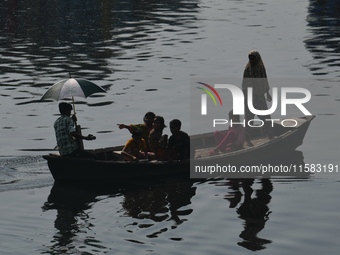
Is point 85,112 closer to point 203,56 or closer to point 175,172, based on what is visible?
point 175,172

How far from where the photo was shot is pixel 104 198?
80.6 feet

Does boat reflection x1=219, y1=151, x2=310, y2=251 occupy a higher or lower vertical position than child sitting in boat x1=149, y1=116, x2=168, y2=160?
lower

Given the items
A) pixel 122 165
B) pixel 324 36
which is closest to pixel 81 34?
pixel 324 36

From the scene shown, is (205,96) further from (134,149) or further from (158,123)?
(134,149)

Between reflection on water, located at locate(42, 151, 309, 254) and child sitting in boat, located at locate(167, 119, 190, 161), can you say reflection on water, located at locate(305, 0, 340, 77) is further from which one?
reflection on water, located at locate(42, 151, 309, 254)

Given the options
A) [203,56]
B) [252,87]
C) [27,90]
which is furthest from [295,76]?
[252,87]

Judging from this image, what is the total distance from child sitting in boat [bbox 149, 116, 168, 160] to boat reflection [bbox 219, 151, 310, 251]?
1701 millimetres

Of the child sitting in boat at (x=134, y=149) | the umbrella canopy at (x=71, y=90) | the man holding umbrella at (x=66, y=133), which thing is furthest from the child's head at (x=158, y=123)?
the man holding umbrella at (x=66, y=133)

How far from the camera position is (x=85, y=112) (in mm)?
33844

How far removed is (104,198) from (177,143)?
7.76 ft

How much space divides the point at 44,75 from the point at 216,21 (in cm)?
1888

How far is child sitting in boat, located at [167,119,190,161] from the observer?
2572 cm

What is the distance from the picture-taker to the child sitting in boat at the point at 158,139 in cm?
2572

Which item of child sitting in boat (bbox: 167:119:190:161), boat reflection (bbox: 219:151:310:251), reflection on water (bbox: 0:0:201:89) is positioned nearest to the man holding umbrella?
child sitting in boat (bbox: 167:119:190:161)
